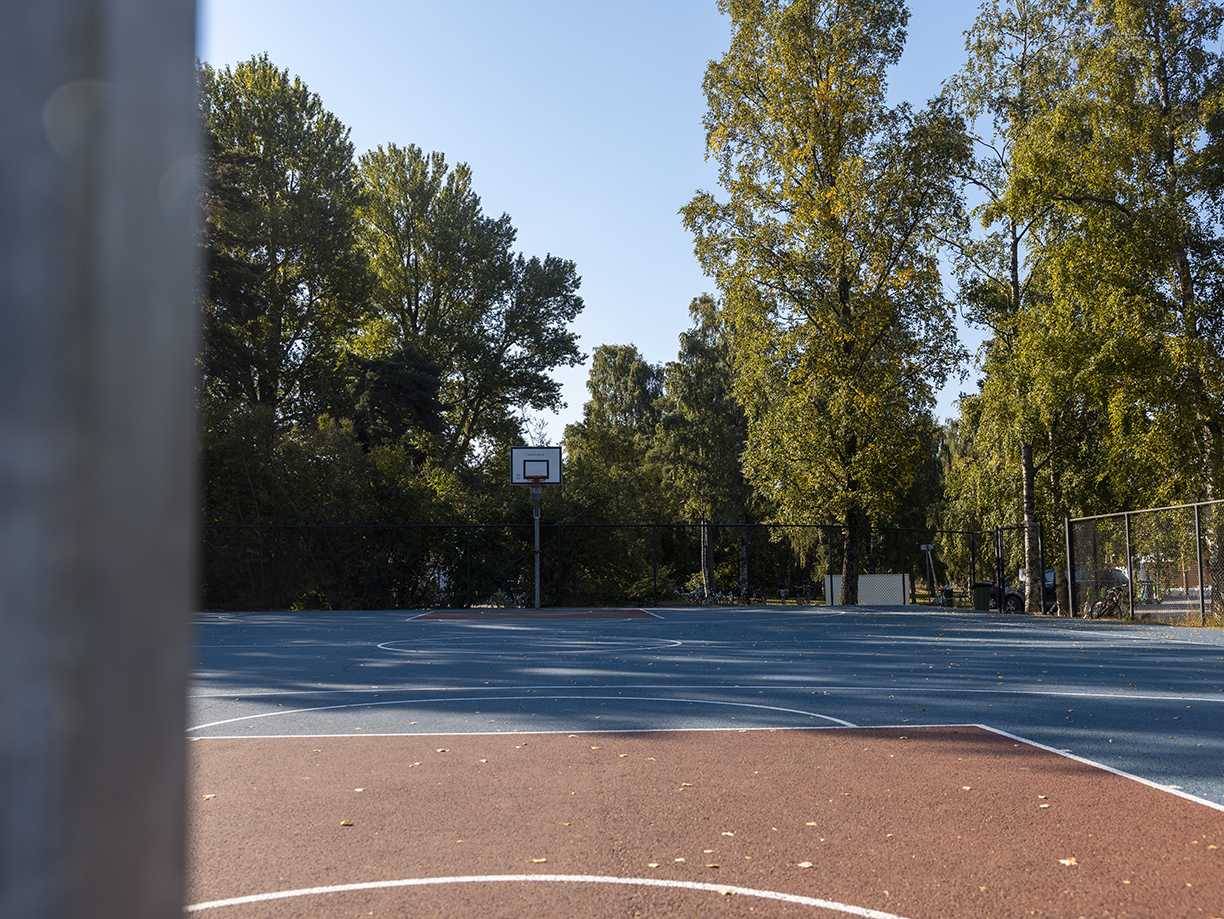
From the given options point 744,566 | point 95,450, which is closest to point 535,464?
point 744,566

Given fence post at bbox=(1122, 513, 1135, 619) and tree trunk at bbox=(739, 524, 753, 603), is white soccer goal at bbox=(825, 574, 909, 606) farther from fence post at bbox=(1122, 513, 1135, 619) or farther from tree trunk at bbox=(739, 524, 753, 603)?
tree trunk at bbox=(739, 524, 753, 603)

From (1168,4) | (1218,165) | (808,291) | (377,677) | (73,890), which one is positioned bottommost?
(377,677)

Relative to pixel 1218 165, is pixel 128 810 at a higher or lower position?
lower

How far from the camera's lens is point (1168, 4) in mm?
21906

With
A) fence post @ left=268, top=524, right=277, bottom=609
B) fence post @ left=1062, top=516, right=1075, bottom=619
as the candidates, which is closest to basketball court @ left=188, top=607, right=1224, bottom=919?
fence post @ left=1062, top=516, right=1075, bottom=619

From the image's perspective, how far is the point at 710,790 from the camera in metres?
5.25

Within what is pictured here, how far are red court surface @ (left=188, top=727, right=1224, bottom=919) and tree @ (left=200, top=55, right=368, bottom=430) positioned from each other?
2630 cm

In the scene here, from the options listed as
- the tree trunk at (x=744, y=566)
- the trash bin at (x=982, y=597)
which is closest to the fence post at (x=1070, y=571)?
the trash bin at (x=982, y=597)

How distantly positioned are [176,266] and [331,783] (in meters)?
5.52

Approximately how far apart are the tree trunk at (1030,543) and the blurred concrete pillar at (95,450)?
78.2ft

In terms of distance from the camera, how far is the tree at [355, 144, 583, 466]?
132 ft

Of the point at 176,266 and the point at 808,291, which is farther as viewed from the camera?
the point at 808,291

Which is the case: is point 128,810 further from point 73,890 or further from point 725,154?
point 725,154

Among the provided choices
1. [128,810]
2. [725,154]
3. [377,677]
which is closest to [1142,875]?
[128,810]
